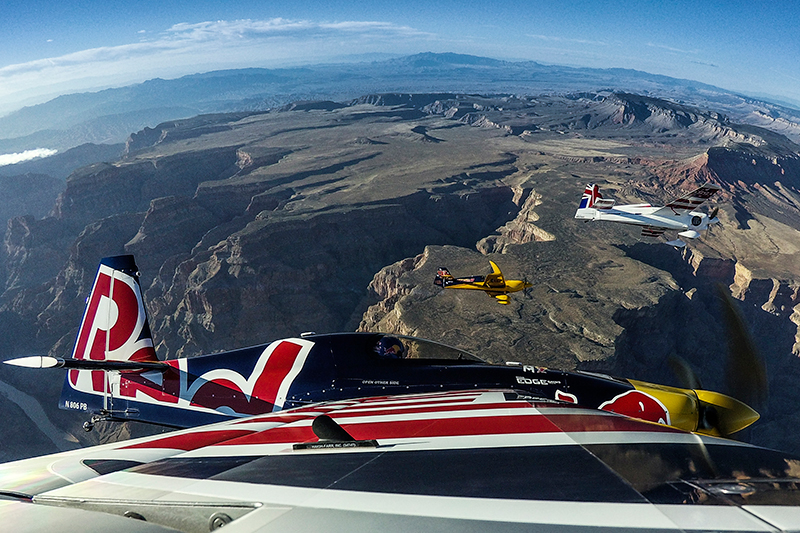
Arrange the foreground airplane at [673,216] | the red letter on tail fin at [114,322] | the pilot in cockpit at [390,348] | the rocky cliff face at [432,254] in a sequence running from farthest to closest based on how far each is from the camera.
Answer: the rocky cliff face at [432,254]
the foreground airplane at [673,216]
the red letter on tail fin at [114,322]
the pilot in cockpit at [390,348]

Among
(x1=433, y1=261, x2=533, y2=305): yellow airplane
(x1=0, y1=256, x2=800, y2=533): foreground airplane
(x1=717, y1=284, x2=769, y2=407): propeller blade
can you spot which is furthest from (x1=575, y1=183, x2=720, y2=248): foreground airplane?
(x1=0, y1=256, x2=800, y2=533): foreground airplane

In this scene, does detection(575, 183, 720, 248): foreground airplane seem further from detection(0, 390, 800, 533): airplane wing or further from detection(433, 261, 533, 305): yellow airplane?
detection(0, 390, 800, 533): airplane wing

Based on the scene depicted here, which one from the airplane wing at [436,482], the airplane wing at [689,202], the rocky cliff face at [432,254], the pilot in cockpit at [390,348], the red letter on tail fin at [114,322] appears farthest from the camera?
the rocky cliff face at [432,254]

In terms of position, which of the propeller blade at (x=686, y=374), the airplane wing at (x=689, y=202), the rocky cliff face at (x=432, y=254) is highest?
the airplane wing at (x=689, y=202)

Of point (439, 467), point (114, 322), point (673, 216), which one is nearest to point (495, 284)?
point (673, 216)

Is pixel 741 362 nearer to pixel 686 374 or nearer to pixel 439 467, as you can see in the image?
pixel 686 374

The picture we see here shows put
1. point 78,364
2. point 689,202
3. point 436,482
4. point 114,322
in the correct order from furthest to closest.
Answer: point 689,202
point 114,322
point 78,364
point 436,482

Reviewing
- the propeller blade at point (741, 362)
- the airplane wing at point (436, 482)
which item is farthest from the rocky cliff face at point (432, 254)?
the airplane wing at point (436, 482)

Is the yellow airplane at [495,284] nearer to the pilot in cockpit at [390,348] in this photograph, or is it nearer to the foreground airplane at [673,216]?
the foreground airplane at [673,216]
